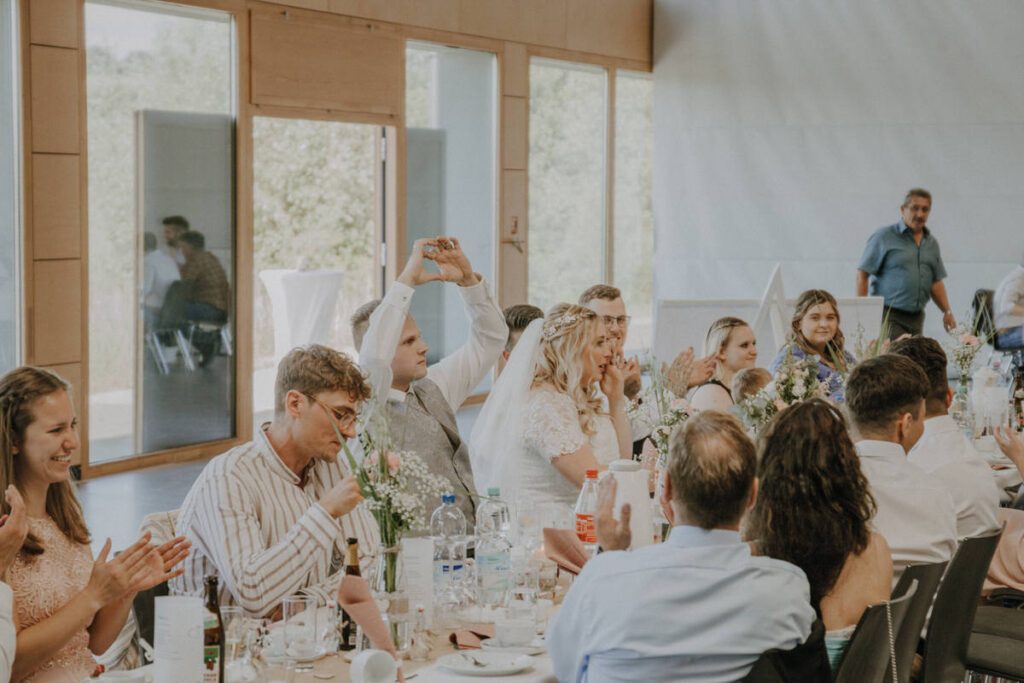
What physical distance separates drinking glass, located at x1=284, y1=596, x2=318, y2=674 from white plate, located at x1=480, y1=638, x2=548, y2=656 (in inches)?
16.7

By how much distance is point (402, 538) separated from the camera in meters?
3.45

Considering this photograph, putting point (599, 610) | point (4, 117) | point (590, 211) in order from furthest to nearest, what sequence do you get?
point (590, 211) < point (4, 117) < point (599, 610)

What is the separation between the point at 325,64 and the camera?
10492 millimetres

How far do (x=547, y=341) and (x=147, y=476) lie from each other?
15.4ft

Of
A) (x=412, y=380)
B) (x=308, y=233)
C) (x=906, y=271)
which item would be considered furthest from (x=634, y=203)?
(x=412, y=380)

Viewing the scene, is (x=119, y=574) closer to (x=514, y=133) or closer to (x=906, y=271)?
→ (x=906, y=271)

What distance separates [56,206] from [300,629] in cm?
606

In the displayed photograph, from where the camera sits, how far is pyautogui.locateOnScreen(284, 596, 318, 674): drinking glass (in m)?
3.17

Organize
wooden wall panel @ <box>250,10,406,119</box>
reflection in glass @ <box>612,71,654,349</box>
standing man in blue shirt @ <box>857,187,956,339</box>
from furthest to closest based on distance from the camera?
1. reflection in glass @ <box>612,71,654,349</box>
2. standing man in blue shirt @ <box>857,187,956,339</box>
3. wooden wall panel @ <box>250,10,406,119</box>

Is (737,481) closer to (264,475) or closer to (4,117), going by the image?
(264,475)

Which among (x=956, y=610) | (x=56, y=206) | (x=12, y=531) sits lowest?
(x=956, y=610)

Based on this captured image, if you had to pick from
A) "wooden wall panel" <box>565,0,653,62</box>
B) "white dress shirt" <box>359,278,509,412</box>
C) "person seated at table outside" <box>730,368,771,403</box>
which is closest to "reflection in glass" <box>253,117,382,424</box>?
"wooden wall panel" <box>565,0,653,62</box>

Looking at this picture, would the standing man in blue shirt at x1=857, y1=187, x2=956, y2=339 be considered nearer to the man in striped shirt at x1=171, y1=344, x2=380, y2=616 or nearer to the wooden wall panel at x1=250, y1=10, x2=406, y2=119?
the wooden wall panel at x1=250, y1=10, x2=406, y2=119

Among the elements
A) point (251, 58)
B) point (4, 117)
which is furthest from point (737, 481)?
point (251, 58)
